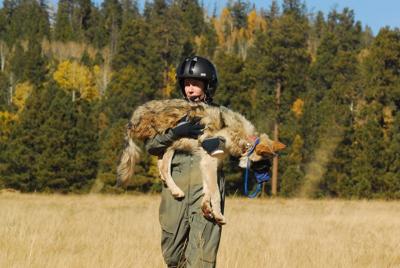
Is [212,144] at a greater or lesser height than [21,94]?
greater

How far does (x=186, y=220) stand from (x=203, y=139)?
643mm

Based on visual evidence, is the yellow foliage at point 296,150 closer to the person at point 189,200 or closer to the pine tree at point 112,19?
the person at point 189,200

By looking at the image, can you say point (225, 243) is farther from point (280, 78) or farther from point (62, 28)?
point (62, 28)

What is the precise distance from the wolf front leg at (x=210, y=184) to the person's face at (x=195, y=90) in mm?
609

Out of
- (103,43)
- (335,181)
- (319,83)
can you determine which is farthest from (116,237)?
(103,43)

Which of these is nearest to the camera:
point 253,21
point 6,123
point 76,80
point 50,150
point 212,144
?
point 212,144

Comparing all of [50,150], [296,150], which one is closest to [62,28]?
[50,150]

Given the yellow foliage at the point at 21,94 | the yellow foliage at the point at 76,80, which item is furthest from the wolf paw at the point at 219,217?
the yellow foliage at the point at 76,80

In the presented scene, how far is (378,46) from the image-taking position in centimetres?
3506

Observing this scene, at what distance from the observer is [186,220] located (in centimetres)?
434

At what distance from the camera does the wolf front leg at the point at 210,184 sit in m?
4.09

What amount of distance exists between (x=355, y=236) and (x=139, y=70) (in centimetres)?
3307

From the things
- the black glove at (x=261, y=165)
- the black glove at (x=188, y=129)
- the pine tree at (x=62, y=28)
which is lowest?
the black glove at (x=261, y=165)

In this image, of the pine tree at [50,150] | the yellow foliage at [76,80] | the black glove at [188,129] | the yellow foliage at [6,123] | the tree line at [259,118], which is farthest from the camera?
the yellow foliage at [76,80]
